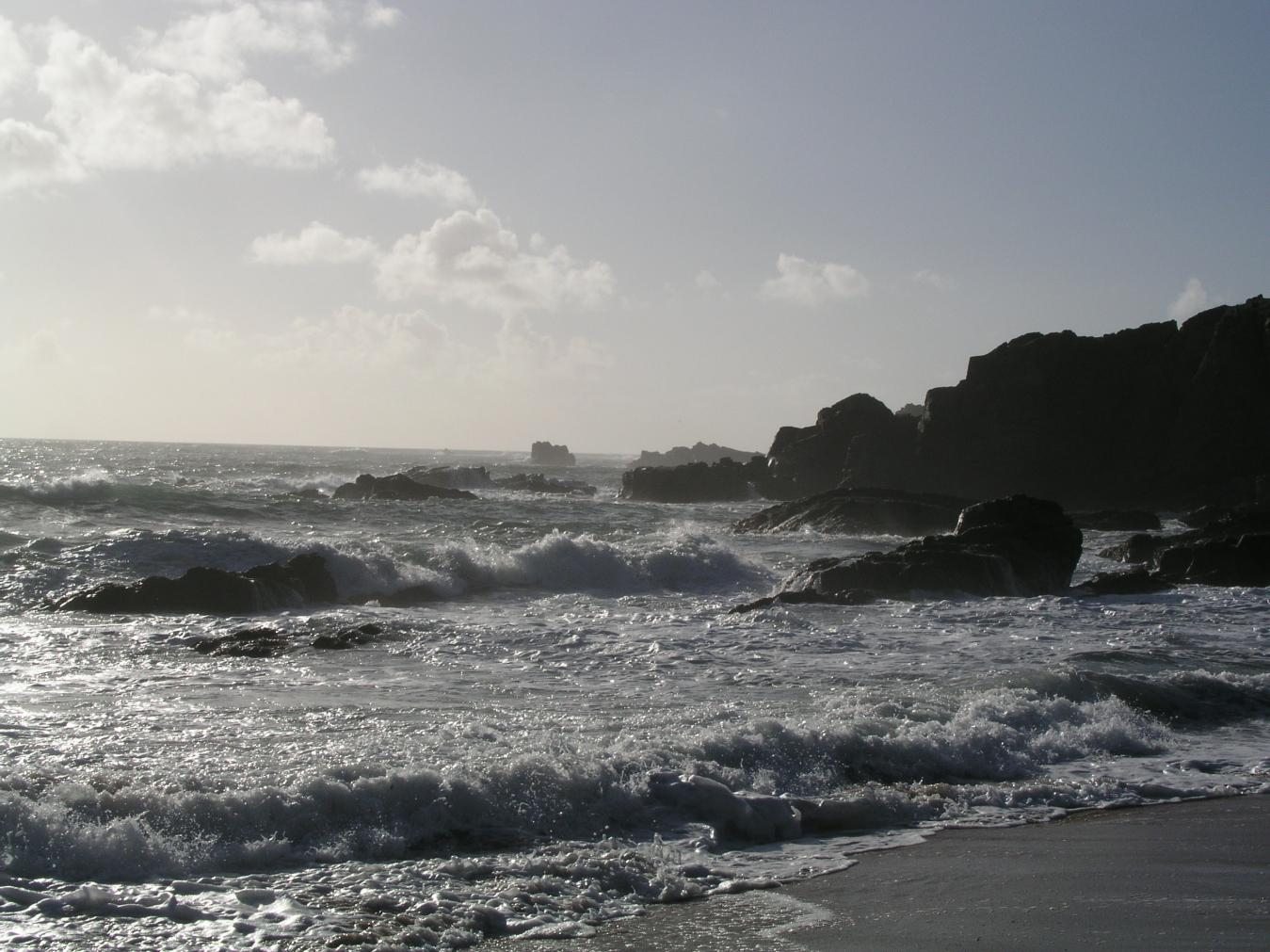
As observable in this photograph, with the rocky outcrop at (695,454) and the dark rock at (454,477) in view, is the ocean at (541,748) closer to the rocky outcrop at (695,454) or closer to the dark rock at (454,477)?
the dark rock at (454,477)

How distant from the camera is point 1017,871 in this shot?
21.3ft

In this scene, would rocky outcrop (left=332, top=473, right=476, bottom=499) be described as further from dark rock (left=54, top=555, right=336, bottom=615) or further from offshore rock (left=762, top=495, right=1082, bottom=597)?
offshore rock (left=762, top=495, right=1082, bottom=597)

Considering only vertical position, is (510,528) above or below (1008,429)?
below

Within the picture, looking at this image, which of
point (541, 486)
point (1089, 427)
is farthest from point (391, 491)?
point (1089, 427)

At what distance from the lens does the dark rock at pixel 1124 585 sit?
63.7 ft

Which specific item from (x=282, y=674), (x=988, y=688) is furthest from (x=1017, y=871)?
(x=282, y=674)

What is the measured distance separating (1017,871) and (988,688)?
506 centimetres

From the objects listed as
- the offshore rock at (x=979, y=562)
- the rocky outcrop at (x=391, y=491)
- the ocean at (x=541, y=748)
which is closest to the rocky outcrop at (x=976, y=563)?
the offshore rock at (x=979, y=562)

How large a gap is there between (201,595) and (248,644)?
12.8 feet

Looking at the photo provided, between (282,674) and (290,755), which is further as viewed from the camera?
(282,674)

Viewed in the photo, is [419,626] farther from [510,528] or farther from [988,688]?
[510,528]

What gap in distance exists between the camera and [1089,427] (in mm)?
50688

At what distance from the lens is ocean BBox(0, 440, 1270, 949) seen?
6.06 meters

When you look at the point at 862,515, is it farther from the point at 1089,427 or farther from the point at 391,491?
the point at 391,491
